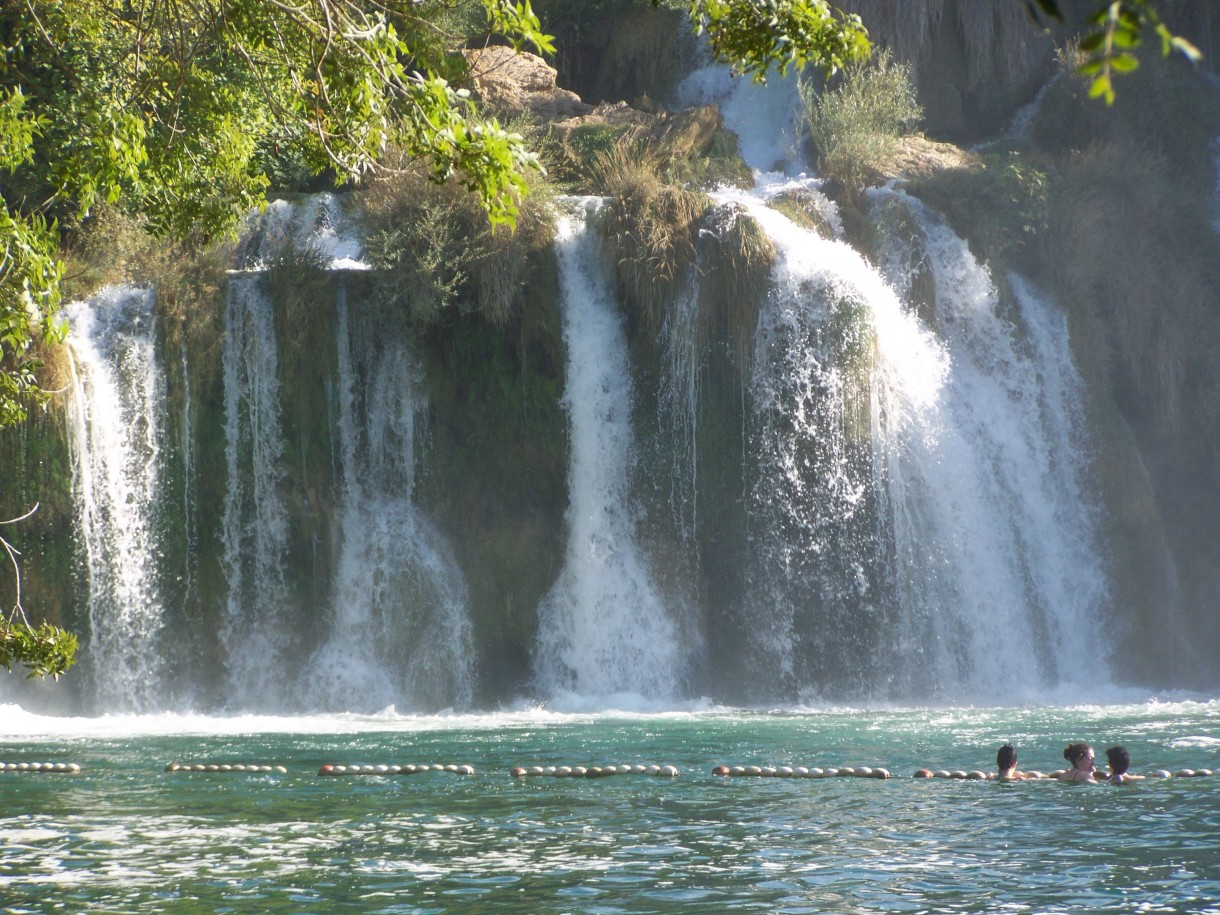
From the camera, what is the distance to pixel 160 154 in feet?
30.8

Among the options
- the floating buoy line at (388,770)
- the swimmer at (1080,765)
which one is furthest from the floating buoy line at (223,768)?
the swimmer at (1080,765)

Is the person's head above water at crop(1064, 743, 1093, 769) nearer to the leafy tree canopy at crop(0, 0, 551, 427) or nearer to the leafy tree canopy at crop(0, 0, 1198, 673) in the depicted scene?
the leafy tree canopy at crop(0, 0, 1198, 673)

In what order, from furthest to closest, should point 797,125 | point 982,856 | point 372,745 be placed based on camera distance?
1. point 797,125
2. point 372,745
3. point 982,856

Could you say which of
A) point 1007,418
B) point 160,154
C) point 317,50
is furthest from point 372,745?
point 1007,418

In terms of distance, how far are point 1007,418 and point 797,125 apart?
808 centimetres

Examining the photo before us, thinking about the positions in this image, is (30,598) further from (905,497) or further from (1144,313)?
(1144,313)

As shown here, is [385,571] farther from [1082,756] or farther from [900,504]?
[1082,756]

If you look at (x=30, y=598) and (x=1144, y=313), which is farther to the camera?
(x=1144, y=313)

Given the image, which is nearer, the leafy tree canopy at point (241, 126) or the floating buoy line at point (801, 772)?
the leafy tree canopy at point (241, 126)

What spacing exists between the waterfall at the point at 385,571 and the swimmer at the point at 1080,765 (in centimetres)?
1074

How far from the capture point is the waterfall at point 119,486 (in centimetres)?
1867

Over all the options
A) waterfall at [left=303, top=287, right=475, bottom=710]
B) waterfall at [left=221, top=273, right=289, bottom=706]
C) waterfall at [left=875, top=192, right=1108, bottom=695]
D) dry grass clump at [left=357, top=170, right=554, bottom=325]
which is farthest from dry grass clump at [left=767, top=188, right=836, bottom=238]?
waterfall at [left=221, top=273, right=289, bottom=706]

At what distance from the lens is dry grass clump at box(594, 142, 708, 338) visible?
20922 millimetres

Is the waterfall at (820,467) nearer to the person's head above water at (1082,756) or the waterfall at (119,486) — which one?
the waterfall at (119,486)
